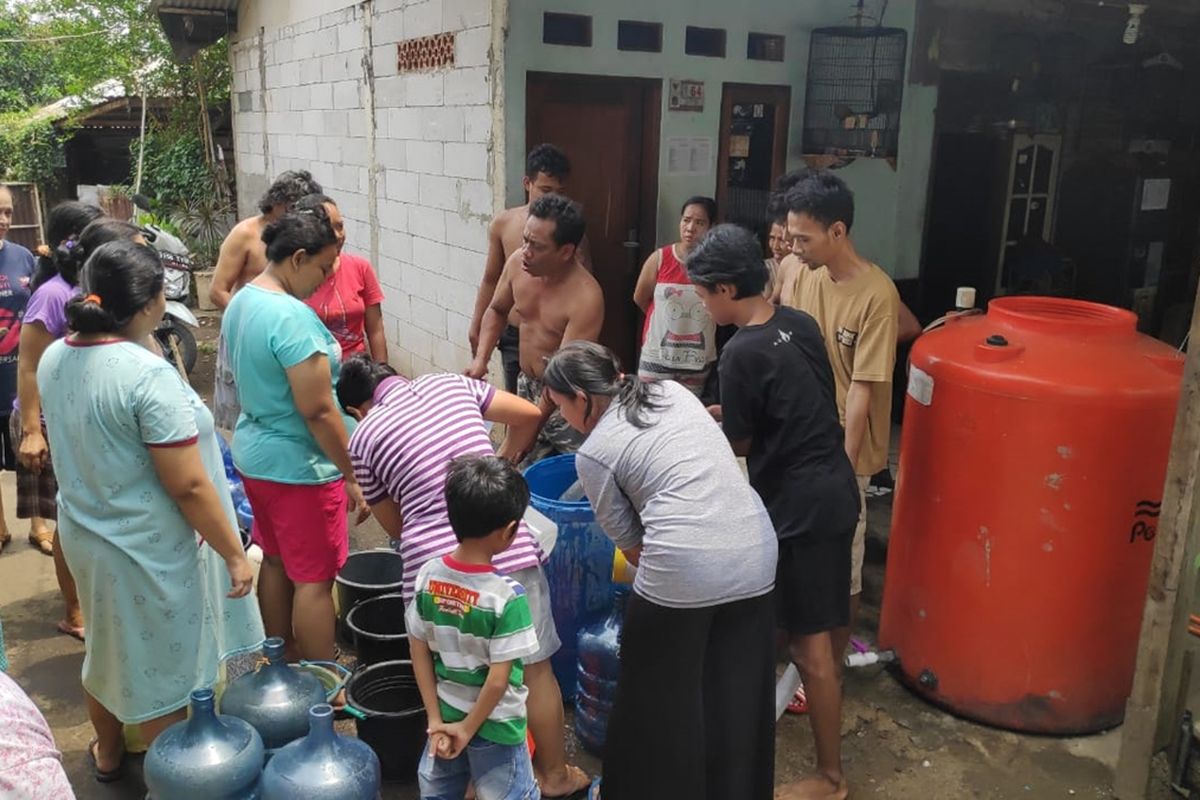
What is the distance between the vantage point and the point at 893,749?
11.4ft

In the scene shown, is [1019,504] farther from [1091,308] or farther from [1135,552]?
[1091,308]

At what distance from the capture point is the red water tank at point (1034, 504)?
10.6 ft

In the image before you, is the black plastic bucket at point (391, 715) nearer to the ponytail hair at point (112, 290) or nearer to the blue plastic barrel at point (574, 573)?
the blue plastic barrel at point (574, 573)

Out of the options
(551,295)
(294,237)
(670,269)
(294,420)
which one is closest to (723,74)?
(670,269)

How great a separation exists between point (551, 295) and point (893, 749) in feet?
7.71

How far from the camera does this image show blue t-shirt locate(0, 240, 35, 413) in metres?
4.61

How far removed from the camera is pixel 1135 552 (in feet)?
10.9

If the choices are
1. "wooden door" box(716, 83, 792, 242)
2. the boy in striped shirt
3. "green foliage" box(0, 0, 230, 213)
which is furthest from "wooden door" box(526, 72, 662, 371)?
"green foliage" box(0, 0, 230, 213)

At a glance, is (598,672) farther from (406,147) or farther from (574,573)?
(406,147)

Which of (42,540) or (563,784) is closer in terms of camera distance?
(563,784)

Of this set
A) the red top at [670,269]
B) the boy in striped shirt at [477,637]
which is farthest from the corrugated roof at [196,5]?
the boy in striped shirt at [477,637]

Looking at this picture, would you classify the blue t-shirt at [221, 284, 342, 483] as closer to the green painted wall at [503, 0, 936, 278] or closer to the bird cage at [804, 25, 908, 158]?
the green painted wall at [503, 0, 936, 278]

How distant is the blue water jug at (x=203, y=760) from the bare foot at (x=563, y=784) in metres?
0.90

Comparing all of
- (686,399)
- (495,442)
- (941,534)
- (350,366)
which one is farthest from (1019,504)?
(495,442)
